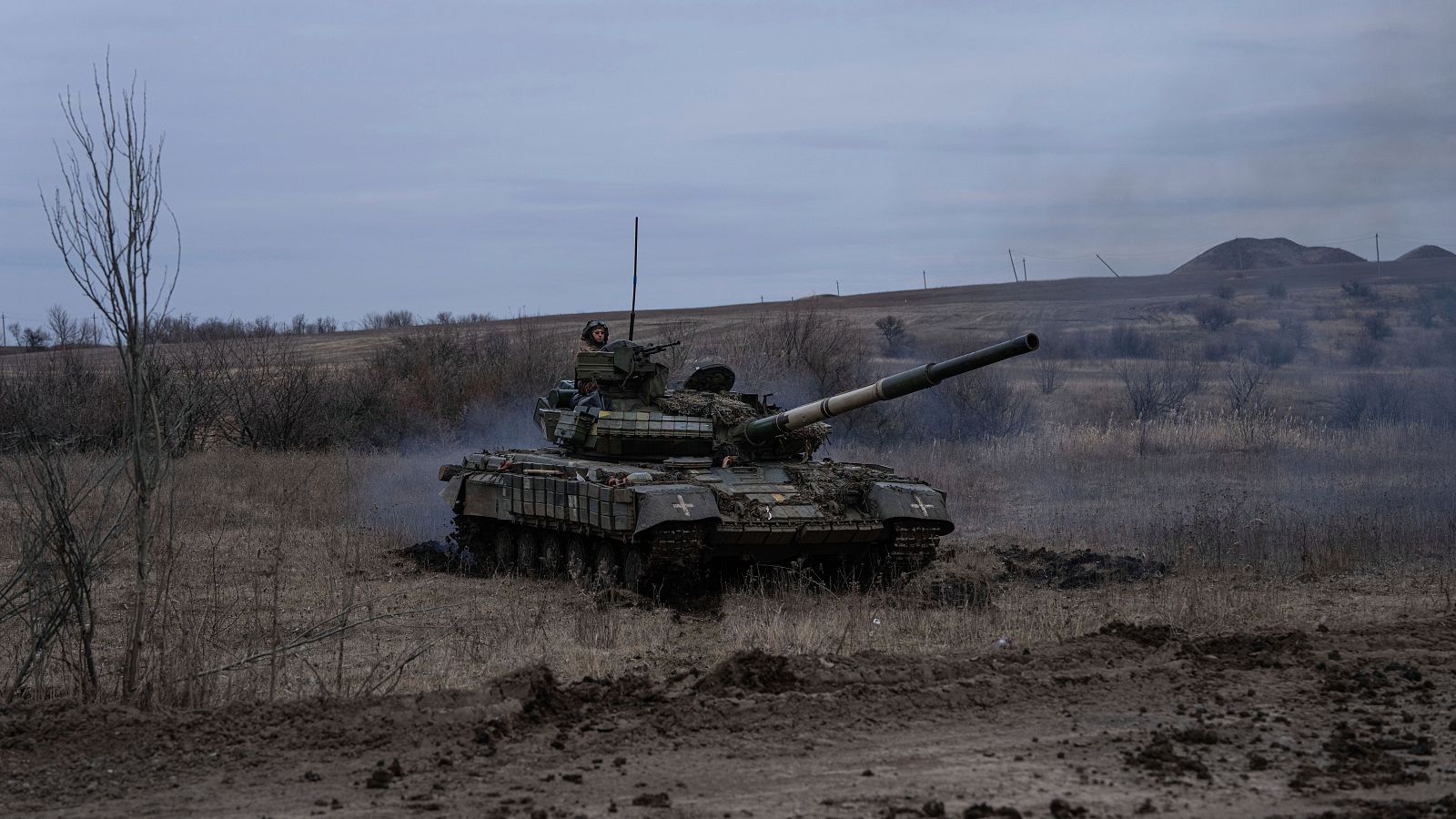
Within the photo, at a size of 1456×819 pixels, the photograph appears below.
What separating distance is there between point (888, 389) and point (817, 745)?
6.21 m

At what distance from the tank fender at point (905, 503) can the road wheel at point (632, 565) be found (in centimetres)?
221

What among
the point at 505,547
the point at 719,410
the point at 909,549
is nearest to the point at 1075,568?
the point at 909,549

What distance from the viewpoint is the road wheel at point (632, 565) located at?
520 inches

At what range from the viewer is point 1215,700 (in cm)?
819

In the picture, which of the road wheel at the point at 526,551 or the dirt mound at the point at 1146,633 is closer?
the dirt mound at the point at 1146,633

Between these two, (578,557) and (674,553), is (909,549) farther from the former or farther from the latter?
(578,557)

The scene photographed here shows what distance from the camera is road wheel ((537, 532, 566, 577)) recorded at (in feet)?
49.3

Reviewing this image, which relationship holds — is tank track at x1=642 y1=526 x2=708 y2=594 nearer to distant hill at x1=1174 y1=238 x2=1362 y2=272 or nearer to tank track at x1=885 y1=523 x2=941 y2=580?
tank track at x1=885 y1=523 x2=941 y2=580

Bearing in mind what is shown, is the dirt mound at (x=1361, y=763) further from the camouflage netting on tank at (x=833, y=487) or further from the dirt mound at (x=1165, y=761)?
the camouflage netting on tank at (x=833, y=487)

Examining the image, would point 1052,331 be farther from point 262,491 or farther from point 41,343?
point 41,343

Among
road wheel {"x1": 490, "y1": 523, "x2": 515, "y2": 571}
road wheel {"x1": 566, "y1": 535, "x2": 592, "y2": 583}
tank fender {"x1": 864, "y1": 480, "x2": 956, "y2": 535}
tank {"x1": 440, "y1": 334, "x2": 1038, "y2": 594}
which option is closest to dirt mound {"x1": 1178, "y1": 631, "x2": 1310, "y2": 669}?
tank {"x1": 440, "y1": 334, "x2": 1038, "y2": 594}

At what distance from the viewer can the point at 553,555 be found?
15.1m

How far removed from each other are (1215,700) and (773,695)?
2490 millimetres

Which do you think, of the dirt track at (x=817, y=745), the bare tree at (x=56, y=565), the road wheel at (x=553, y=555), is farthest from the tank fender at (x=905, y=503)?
the bare tree at (x=56, y=565)
